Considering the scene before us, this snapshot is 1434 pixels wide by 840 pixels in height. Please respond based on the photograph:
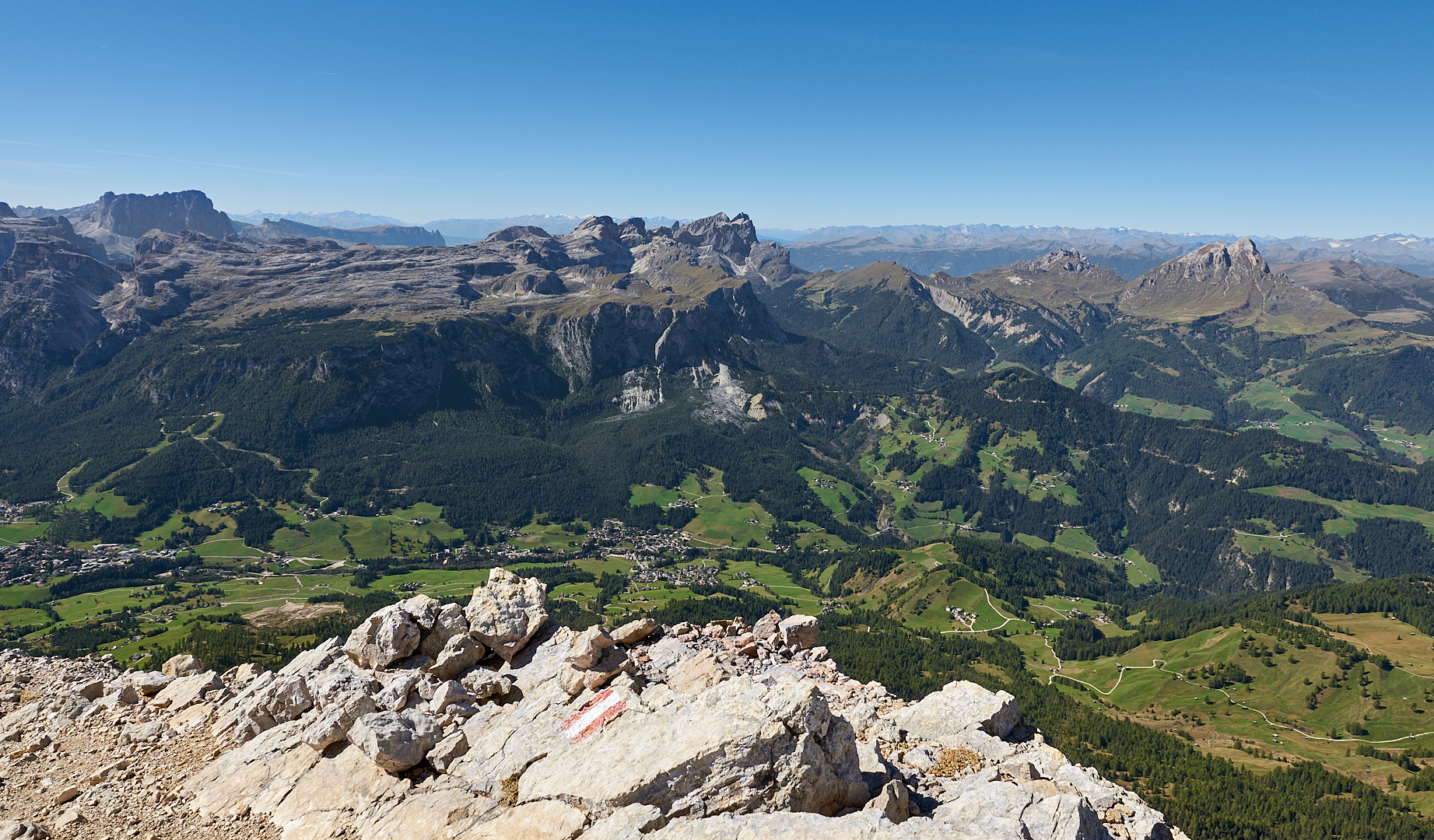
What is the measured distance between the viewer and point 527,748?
3453cm

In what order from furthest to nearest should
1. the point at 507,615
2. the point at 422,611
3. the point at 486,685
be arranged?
the point at 422,611 → the point at 507,615 → the point at 486,685

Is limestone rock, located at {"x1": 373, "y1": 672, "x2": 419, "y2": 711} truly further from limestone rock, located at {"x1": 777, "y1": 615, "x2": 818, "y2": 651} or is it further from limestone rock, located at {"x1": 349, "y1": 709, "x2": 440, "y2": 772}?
limestone rock, located at {"x1": 777, "y1": 615, "x2": 818, "y2": 651}

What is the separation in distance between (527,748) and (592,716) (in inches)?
141

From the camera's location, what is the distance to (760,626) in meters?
63.3

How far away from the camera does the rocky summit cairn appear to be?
28344mm

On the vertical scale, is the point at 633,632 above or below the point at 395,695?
above

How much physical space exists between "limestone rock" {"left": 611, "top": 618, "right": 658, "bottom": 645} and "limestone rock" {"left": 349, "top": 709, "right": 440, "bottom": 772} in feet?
47.9

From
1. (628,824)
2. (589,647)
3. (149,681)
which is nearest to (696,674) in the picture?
Result: (589,647)

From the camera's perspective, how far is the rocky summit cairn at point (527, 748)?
28344 mm

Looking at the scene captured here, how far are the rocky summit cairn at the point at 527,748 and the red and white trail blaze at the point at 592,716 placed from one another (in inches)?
5.1

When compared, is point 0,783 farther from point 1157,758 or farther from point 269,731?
point 1157,758

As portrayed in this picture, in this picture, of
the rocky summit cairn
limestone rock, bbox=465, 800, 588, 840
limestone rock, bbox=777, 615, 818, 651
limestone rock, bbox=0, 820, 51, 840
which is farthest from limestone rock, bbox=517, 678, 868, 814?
limestone rock, bbox=777, 615, 818, 651

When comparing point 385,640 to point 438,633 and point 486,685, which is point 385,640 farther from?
point 486,685

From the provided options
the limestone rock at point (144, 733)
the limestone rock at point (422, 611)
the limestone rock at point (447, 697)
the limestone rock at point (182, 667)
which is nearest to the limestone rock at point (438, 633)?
the limestone rock at point (422, 611)
